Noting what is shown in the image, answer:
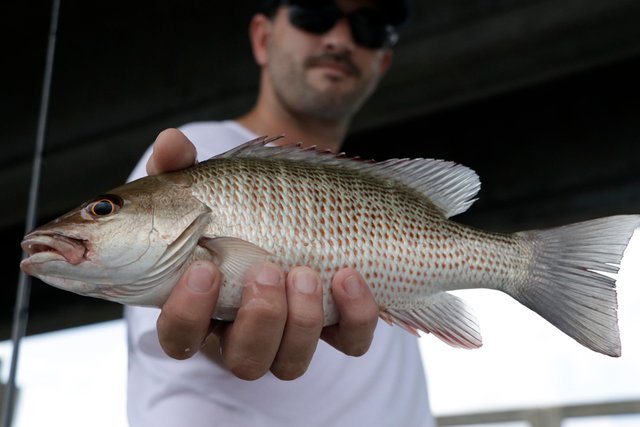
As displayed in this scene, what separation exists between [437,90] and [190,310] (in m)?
3.37

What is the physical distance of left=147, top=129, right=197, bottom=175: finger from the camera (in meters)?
1.19

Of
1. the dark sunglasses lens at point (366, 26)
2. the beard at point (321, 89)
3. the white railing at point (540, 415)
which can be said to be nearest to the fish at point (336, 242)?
the beard at point (321, 89)

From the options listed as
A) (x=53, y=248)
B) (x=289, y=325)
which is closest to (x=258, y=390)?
(x=289, y=325)

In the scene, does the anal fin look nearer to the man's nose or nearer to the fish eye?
the fish eye

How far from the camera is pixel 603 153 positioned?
14.3ft

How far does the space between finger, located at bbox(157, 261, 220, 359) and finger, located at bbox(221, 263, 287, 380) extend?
49mm

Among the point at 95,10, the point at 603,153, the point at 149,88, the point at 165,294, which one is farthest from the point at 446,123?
the point at 165,294

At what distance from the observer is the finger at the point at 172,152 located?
3.90ft

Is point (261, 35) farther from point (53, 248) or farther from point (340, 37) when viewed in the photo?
point (53, 248)

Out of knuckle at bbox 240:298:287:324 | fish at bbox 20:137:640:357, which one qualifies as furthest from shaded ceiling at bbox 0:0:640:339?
knuckle at bbox 240:298:287:324

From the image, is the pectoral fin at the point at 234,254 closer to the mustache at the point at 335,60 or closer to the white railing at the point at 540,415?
the mustache at the point at 335,60

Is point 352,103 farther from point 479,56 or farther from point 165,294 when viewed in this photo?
point 479,56

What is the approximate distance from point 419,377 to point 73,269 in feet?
3.98

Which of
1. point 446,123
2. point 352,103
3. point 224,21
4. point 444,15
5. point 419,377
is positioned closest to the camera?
point 419,377
